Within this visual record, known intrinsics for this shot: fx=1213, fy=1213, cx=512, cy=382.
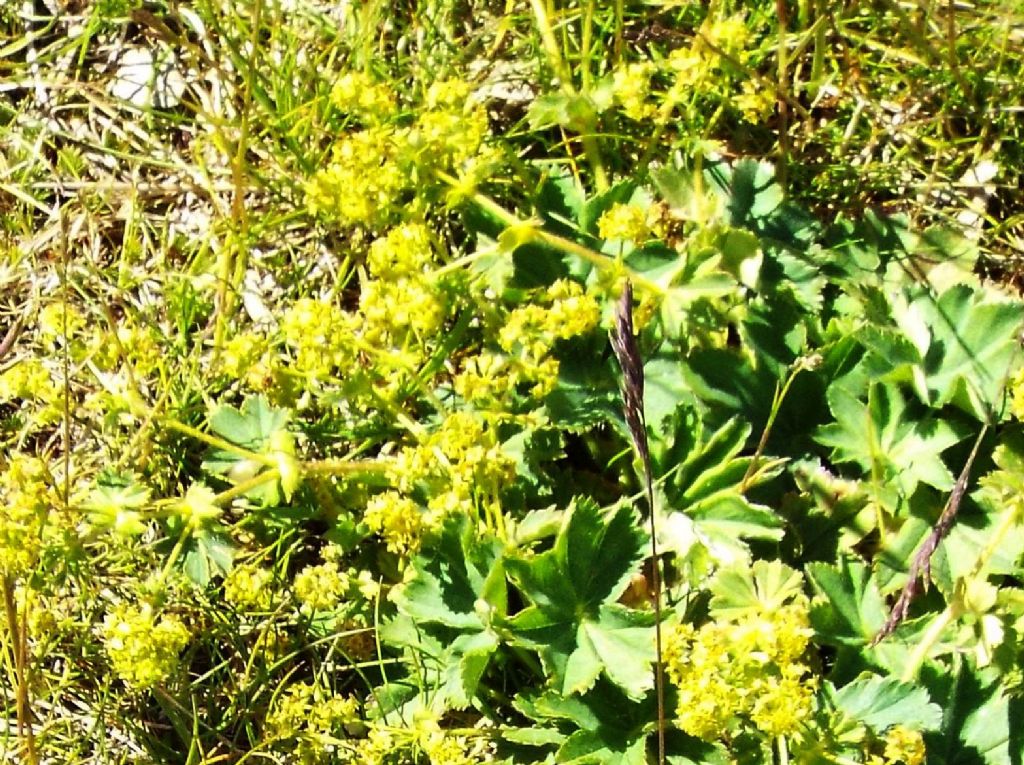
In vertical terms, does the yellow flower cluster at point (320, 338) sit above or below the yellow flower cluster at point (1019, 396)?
above

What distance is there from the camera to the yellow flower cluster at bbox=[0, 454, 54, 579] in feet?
6.99

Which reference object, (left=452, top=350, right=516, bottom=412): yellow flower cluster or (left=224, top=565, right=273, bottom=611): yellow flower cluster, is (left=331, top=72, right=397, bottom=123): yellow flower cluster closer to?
(left=452, top=350, right=516, bottom=412): yellow flower cluster

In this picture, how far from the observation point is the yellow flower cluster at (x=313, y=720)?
244cm

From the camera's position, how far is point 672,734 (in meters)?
2.28

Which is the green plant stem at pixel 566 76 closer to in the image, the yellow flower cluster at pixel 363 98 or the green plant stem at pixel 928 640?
the yellow flower cluster at pixel 363 98

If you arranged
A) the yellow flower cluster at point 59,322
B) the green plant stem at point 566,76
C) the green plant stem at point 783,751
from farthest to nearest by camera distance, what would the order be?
1. the green plant stem at point 566,76
2. the yellow flower cluster at point 59,322
3. the green plant stem at point 783,751

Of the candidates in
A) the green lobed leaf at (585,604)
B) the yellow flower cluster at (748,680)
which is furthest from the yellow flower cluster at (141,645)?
the yellow flower cluster at (748,680)

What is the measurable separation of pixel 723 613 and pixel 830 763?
32 cm

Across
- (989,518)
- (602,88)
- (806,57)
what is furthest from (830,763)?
(806,57)

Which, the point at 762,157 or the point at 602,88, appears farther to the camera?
the point at 762,157

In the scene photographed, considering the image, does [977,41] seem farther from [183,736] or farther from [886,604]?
[183,736]

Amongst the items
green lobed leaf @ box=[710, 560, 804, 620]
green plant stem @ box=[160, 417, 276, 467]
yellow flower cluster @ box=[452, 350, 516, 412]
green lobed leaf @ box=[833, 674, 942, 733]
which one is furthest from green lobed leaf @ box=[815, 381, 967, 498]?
green plant stem @ box=[160, 417, 276, 467]

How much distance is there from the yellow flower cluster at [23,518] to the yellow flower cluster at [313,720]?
0.60 m

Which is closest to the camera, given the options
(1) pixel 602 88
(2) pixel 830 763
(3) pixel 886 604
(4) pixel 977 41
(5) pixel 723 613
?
→ (2) pixel 830 763
